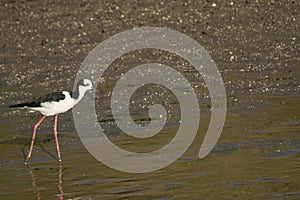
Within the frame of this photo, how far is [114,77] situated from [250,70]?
2436 mm

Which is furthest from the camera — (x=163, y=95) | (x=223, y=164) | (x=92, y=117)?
(x=163, y=95)

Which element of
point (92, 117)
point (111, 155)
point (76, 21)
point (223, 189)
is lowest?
point (223, 189)

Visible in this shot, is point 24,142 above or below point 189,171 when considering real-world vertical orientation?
above

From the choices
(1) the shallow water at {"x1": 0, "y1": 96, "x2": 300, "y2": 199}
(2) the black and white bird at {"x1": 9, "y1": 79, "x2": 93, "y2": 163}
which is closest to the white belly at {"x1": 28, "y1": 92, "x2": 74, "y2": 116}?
(2) the black and white bird at {"x1": 9, "y1": 79, "x2": 93, "y2": 163}

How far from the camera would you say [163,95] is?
50.3 feet

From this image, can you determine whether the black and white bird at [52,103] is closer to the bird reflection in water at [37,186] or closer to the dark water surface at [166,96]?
the dark water surface at [166,96]

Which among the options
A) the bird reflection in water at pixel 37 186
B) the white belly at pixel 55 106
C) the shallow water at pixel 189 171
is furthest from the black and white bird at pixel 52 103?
the bird reflection in water at pixel 37 186

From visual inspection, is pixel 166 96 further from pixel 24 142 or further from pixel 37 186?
pixel 37 186

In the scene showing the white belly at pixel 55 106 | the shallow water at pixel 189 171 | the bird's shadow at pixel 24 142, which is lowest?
the shallow water at pixel 189 171

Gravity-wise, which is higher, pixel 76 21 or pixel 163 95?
pixel 76 21

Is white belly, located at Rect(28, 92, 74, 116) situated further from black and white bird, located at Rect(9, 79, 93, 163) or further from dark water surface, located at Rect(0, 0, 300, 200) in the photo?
dark water surface, located at Rect(0, 0, 300, 200)

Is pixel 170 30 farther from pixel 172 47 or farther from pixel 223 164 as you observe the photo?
pixel 223 164

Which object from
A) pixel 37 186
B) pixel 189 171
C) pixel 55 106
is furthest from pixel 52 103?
pixel 189 171

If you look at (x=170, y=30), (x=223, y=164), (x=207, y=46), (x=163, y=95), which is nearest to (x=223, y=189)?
(x=223, y=164)
